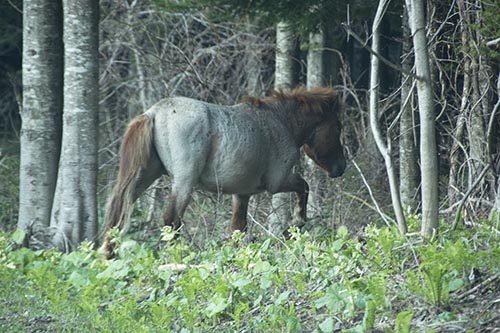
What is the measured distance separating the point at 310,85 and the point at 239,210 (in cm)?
315

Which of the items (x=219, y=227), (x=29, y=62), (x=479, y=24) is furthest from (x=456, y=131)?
(x=29, y=62)

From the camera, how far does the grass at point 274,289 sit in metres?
6.20

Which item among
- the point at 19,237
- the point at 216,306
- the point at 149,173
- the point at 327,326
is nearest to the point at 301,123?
the point at 149,173

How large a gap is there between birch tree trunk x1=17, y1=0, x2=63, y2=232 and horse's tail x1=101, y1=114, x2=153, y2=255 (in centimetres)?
114

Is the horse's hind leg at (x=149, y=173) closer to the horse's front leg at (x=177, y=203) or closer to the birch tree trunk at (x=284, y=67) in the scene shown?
the horse's front leg at (x=177, y=203)

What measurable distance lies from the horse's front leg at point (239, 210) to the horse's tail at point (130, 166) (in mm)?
1578

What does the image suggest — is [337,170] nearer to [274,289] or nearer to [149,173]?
[149,173]

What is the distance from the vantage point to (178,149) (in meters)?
10.4

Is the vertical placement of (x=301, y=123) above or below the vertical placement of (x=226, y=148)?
above

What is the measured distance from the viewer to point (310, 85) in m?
14.2

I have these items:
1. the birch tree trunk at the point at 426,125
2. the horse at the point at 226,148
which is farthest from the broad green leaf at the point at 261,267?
the horse at the point at 226,148

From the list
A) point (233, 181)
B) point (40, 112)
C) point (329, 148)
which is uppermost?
point (40, 112)

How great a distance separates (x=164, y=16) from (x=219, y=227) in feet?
19.2

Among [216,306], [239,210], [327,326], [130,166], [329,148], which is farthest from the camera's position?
[329,148]
